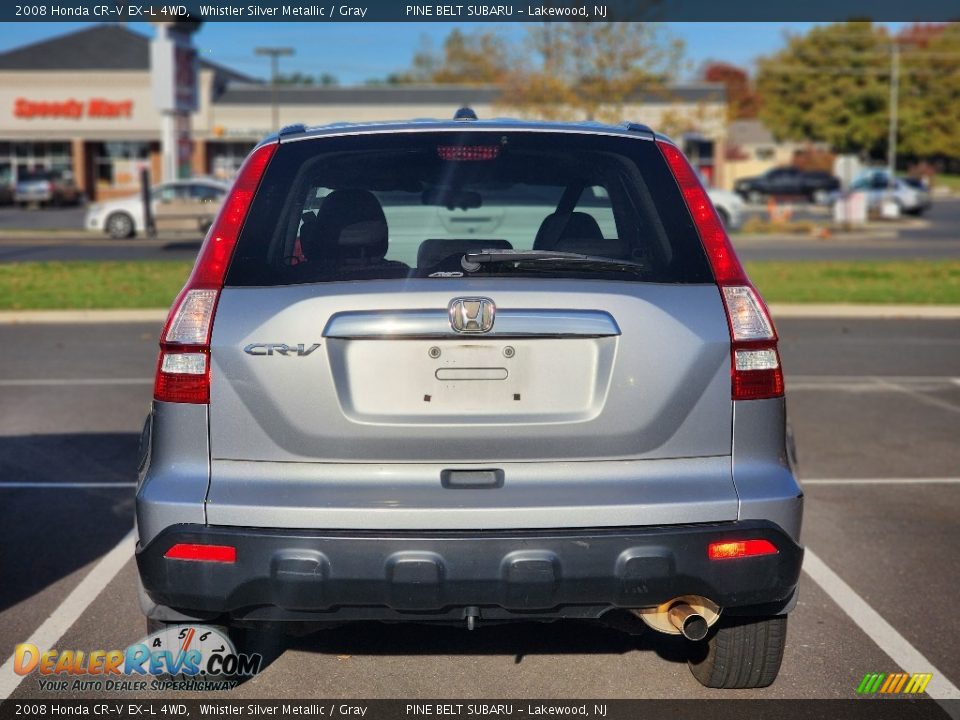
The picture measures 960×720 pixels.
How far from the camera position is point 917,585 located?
530 cm

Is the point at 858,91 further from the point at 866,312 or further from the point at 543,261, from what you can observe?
the point at 543,261

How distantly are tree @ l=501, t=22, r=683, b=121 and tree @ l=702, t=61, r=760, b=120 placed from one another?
74.8 m

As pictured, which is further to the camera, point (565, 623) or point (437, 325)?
point (565, 623)

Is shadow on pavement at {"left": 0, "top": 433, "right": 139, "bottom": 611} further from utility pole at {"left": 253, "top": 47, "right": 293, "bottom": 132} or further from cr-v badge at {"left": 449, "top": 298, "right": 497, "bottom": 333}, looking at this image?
utility pole at {"left": 253, "top": 47, "right": 293, "bottom": 132}

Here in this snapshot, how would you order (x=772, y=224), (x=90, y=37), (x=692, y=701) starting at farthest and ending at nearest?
(x=90, y=37) < (x=772, y=224) < (x=692, y=701)

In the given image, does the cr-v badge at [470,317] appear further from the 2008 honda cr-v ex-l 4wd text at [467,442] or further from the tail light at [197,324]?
the tail light at [197,324]

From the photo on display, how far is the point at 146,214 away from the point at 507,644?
93.9ft

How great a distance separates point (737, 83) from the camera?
113m

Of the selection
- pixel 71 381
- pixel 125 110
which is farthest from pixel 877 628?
pixel 125 110

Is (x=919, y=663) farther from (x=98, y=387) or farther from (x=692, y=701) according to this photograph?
(x=98, y=387)

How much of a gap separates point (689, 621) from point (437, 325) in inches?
46.8

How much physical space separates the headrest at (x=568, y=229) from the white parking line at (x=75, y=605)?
7.70 feet

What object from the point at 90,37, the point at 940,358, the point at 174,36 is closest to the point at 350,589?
the point at 940,358

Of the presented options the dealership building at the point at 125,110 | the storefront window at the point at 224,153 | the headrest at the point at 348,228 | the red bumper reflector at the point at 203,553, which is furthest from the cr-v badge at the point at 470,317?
the storefront window at the point at 224,153
